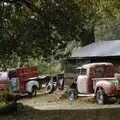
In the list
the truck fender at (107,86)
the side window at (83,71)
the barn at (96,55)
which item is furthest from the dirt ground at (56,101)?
the barn at (96,55)

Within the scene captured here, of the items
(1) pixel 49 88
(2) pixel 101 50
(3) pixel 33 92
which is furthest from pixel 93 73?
(1) pixel 49 88

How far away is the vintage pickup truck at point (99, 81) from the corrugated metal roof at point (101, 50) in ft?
14.0

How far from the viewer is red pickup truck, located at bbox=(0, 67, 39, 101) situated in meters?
30.4

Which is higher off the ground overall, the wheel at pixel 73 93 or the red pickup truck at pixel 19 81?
the red pickup truck at pixel 19 81

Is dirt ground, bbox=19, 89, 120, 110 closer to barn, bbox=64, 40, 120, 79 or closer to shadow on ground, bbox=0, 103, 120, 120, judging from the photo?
barn, bbox=64, 40, 120, 79

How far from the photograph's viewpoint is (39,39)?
18469 mm

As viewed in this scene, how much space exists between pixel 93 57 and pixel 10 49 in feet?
50.3

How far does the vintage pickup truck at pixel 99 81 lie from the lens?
23.7m

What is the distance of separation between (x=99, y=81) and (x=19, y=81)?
7948 mm

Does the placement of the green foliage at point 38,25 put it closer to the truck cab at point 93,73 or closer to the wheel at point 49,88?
the truck cab at point 93,73

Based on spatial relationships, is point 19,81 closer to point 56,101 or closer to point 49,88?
point 49,88

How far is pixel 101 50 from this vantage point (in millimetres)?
32719

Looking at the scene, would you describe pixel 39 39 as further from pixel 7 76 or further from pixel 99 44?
pixel 99 44

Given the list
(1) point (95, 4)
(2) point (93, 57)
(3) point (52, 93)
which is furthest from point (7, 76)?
(1) point (95, 4)
